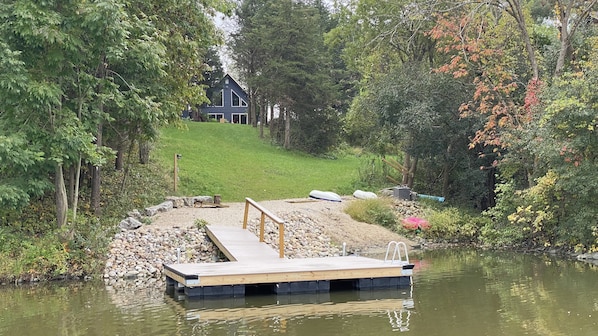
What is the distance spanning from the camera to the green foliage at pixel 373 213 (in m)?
20.8

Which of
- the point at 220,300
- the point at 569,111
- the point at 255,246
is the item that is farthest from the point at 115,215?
the point at 569,111

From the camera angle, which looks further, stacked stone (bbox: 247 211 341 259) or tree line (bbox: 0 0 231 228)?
stacked stone (bbox: 247 211 341 259)

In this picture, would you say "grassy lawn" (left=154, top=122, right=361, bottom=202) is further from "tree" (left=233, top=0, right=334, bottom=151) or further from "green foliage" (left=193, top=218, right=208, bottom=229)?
"green foliage" (left=193, top=218, right=208, bottom=229)

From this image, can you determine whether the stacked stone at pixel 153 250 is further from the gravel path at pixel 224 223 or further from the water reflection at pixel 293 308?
the water reflection at pixel 293 308

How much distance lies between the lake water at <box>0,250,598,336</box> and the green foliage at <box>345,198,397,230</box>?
23.0 feet

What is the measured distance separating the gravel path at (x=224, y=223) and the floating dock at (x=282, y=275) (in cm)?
174

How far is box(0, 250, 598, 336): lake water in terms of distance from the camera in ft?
29.0

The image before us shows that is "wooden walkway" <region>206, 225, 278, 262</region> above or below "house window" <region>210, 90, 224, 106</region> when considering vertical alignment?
below

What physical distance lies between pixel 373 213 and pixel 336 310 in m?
11.0

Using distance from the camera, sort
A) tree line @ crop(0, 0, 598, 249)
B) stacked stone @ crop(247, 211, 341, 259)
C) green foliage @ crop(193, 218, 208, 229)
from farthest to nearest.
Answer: stacked stone @ crop(247, 211, 341, 259), green foliage @ crop(193, 218, 208, 229), tree line @ crop(0, 0, 598, 249)

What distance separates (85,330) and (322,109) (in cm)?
2903

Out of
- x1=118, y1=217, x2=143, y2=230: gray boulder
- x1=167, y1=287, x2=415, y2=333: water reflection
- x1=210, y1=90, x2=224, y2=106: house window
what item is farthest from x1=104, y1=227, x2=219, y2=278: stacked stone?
x1=210, y1=90, x2=224, y2=106: house window

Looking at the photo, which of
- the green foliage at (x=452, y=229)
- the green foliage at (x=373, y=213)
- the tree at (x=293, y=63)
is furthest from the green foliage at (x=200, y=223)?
the tree at (x=293, y=63)

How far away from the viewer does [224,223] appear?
57.0 feet
